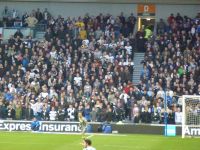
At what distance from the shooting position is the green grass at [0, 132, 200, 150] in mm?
29969

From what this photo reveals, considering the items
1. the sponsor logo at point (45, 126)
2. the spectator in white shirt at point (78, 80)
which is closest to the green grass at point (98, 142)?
the sponsor logo at point (45, 126)

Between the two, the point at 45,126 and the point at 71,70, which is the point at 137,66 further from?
the point at 45,126

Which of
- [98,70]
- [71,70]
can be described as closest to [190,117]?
[98,70]

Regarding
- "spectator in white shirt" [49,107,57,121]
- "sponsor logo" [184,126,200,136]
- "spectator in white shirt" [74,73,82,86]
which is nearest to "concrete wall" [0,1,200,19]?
"spectator in white shirt" [74,73,82,86]

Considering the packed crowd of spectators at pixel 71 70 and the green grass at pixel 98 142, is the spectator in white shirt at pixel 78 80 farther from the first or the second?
the green grass at pixel 98 142

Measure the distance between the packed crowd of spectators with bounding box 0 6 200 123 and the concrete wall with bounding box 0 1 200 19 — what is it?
132 cm

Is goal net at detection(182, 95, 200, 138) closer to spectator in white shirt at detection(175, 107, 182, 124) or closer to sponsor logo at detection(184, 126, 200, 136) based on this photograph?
sponsor logo at detection(184, 126, 200, 136)

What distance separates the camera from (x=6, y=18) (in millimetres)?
50125

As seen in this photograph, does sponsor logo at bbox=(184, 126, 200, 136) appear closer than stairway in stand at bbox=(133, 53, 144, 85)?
Yes

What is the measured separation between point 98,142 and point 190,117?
658 cm

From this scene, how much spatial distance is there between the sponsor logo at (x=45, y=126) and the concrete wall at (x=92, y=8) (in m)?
15.0

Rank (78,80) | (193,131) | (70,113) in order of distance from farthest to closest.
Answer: (78,80)
(70,113)
(193,131)

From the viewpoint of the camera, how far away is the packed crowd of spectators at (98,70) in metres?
38.9

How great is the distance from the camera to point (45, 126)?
38531 mm
